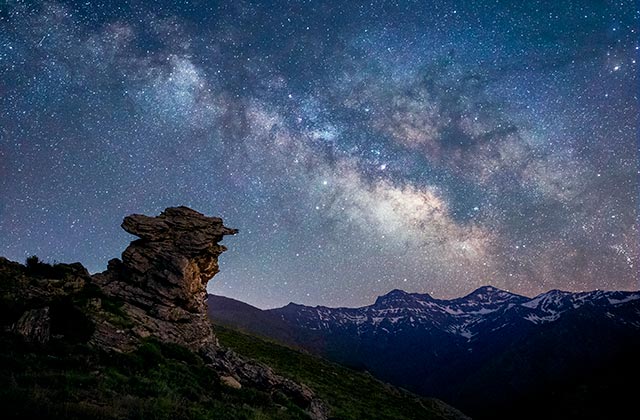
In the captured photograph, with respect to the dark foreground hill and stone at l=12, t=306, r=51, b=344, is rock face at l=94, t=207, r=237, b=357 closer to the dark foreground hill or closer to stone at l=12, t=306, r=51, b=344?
the dark foreground hill

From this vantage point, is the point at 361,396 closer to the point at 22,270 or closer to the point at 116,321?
the point at 116,321

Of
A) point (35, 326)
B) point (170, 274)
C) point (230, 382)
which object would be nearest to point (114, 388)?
point (35, 326)

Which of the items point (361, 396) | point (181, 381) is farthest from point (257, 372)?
point (361, 396)

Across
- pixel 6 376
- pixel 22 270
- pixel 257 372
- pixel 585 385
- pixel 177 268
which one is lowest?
pixel 585 385

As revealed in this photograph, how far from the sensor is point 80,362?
12.6 metres

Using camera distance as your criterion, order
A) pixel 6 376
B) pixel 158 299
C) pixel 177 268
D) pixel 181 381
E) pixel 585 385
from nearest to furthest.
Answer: pixel 6 376 < pixel 181 381 < pixel 158 299 < pixel 177 268 < pixel 585 385

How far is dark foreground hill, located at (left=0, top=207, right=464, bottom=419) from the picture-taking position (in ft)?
31.8

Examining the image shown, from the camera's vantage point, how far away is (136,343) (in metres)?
18.5

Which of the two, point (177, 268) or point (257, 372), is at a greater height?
point (177, 268)

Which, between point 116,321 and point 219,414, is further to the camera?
point 116,321

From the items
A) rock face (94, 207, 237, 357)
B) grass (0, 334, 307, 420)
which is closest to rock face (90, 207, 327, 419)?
rock face (94, 207, 237, 357)

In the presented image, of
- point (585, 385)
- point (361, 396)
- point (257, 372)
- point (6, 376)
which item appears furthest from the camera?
→ point (585, 385)

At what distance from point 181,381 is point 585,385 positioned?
600 ft

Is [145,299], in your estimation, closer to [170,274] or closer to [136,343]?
[170,274]
